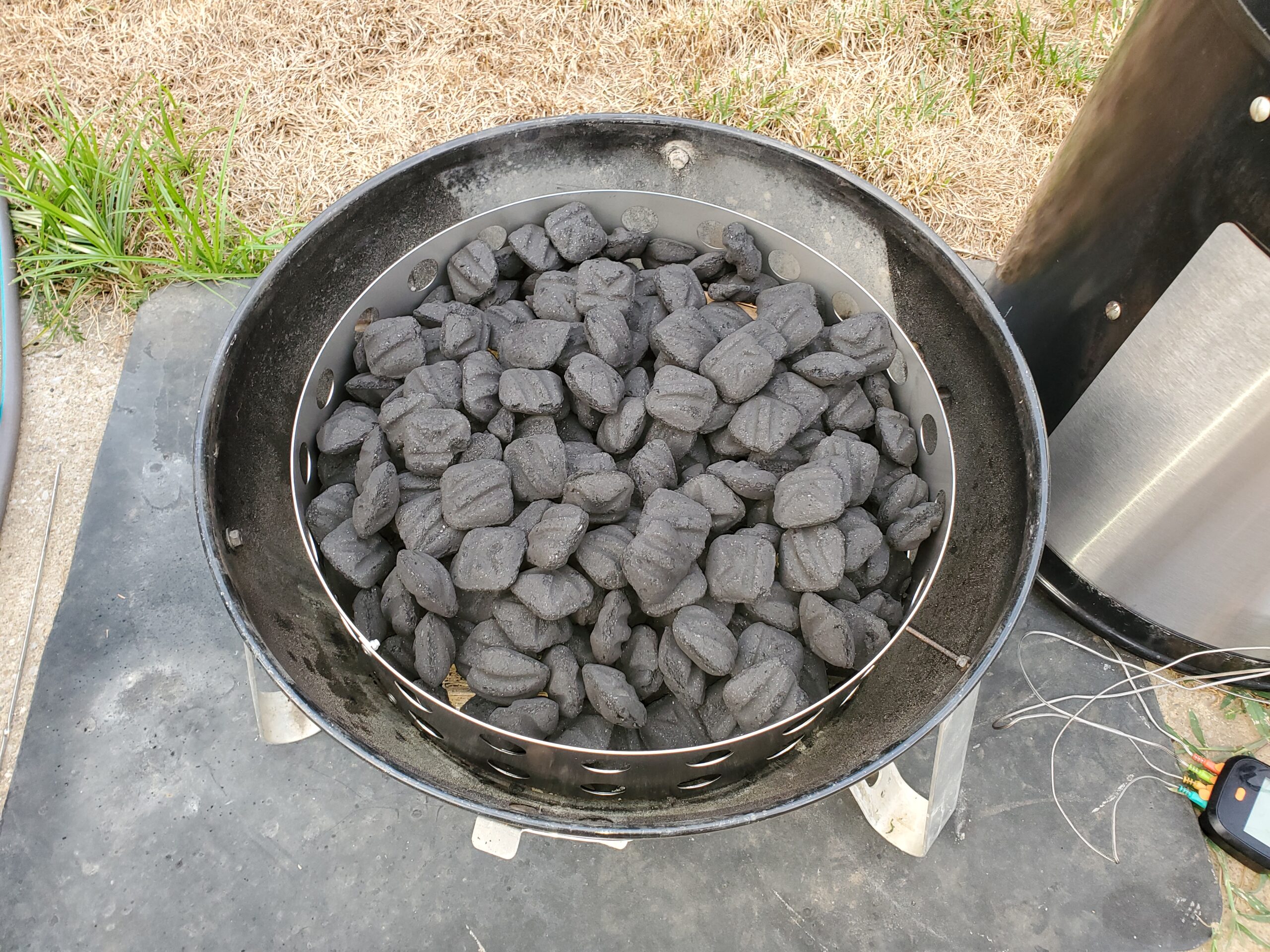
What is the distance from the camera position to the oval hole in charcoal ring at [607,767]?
958mm

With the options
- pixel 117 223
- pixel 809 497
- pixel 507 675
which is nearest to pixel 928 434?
pixel 809 497

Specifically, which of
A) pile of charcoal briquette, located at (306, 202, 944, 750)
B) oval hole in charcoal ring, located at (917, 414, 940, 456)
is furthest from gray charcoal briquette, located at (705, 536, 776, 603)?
oval hole in charcoal ring, located at (917, 414, 940, 456)

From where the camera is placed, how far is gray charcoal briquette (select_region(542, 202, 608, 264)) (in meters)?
1.33

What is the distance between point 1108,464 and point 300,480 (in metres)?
1.23

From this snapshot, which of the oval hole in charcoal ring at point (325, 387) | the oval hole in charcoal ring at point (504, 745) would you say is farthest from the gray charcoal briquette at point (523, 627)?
the oval hole in charcoal ring at point (325, 387)

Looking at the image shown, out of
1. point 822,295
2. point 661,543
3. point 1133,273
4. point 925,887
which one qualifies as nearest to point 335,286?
point 661,543

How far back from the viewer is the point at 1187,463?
1210mm

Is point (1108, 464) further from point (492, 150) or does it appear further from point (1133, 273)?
point (492, 150)

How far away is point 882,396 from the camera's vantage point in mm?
1287

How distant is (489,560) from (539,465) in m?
0.15

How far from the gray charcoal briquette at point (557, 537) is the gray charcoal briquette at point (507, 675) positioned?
0.12 metres

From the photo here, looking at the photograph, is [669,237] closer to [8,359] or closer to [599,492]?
[599,492]

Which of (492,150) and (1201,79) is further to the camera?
(492,150)

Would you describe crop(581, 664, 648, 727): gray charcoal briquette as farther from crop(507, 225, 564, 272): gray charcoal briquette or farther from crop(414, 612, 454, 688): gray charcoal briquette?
crop(507, 225, 564, 272): gray charcoal briquette
